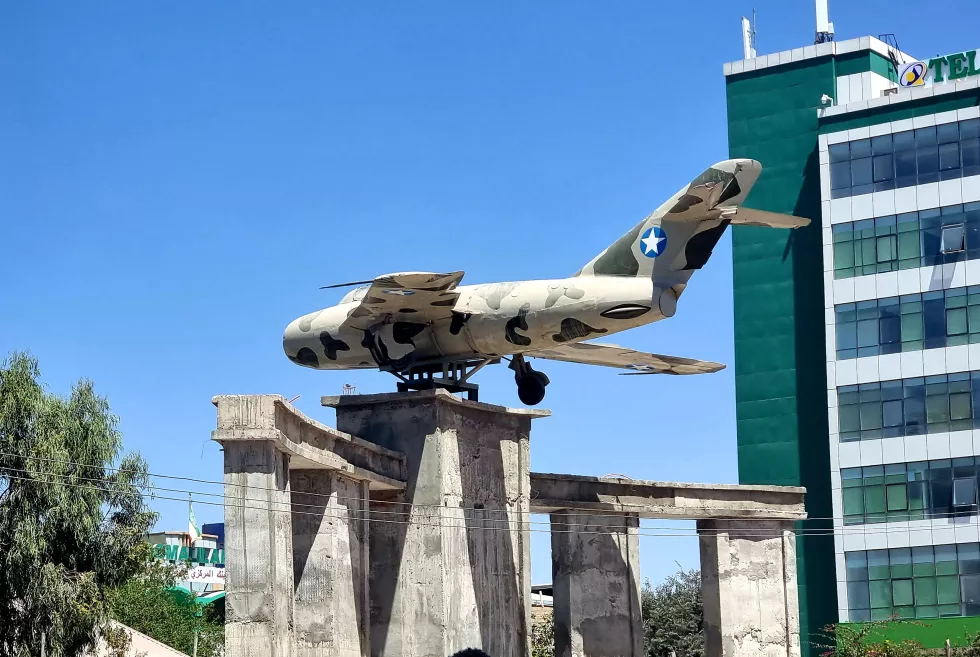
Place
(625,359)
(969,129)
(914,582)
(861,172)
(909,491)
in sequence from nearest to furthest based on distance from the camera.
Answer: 1. (625,359)
2. (914,582)
3. (909,491)
4. (969,129)
5. (861,172)

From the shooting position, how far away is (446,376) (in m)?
41.1

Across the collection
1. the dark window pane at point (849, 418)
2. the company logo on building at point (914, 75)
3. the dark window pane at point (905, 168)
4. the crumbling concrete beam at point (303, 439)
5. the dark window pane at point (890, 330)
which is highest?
the company logo on building at point (914, 75)

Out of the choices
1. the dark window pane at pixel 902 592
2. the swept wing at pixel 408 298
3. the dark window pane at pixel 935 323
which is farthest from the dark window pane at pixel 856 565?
the swept wing at pixel 408 298

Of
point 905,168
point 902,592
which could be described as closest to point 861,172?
point 905,168

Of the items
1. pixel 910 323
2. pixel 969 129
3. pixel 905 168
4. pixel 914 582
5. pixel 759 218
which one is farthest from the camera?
pixel 905 168

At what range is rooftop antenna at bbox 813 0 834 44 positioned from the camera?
238ft

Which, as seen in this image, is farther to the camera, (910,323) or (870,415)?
(870,415)

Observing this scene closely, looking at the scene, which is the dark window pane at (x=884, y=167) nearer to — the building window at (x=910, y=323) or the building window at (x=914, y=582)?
the building window at (x=910, y=323)

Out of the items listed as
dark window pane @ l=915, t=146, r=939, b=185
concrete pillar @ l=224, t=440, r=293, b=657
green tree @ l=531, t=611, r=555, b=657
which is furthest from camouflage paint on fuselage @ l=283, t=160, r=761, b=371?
green tree @ l=531, t=611, r=555, b=657

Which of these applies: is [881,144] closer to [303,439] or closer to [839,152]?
[839,152]

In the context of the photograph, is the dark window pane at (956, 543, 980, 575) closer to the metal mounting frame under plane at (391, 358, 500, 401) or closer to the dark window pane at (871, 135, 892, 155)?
the dark window pane at (871, 135, 892, 155)

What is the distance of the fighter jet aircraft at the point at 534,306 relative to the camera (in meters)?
38.4

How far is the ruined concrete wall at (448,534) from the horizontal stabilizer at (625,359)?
3073 millimetres

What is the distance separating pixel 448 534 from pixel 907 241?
116 feet
